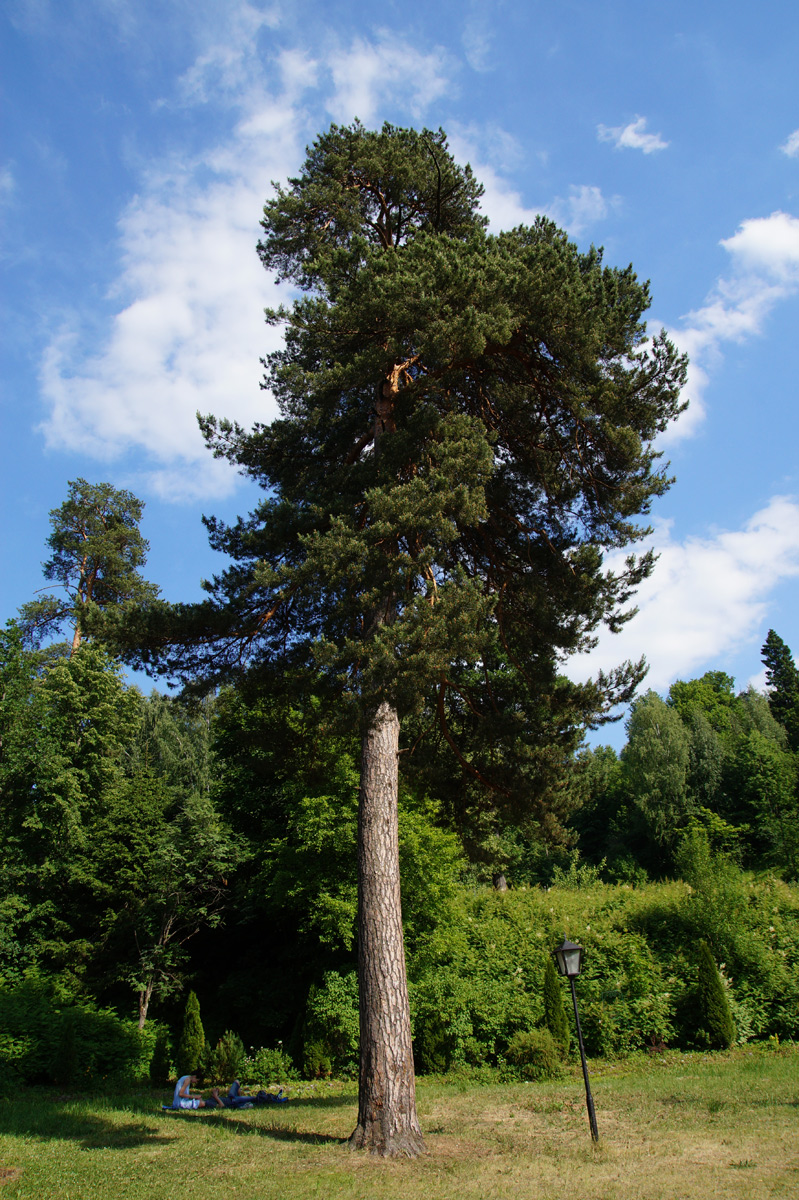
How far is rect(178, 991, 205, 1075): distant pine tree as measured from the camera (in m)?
14.8

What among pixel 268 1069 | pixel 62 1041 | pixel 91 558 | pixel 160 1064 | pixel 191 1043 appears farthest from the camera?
pixel 91 558

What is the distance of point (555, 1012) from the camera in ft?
44.3

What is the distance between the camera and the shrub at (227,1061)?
13648 millimetres

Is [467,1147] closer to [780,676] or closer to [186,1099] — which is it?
[186,1099]

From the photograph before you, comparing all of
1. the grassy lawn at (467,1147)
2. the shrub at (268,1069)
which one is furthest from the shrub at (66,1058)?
the grassy lawn at (467,1147)

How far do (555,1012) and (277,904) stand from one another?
20.6 feet

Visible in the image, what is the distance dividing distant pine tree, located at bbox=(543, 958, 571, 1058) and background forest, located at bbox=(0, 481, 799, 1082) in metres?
0.49

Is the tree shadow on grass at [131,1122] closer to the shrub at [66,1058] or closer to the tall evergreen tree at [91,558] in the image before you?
the shrub at [66,1058]

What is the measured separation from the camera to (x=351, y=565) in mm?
7809

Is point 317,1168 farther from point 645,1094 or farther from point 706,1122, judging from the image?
point 645,1094

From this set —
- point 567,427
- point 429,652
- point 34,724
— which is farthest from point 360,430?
point 34,724

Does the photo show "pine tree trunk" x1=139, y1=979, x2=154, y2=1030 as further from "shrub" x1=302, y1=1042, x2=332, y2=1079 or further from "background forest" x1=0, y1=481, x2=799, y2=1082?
"shrub" x1=302, y1=1042, x2=332, y2=1079

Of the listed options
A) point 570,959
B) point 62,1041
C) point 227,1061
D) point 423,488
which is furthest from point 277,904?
point 423,488

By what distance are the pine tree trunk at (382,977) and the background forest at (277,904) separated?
68 cm
